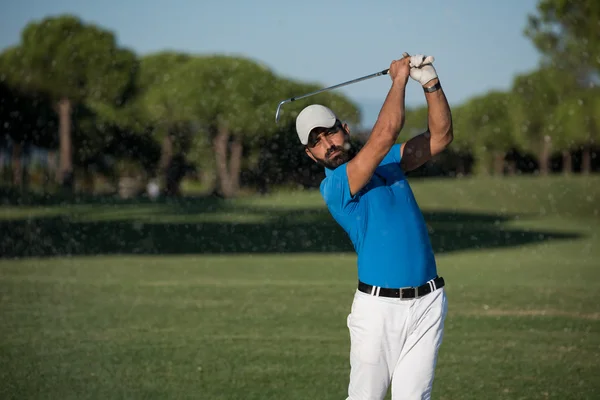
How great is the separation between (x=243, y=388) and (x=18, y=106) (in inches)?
2221

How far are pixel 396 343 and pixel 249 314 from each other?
7.49 m

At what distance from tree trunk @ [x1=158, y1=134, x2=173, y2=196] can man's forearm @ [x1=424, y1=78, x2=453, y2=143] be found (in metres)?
73.2

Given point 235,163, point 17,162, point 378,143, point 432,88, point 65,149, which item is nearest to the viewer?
point 378,143

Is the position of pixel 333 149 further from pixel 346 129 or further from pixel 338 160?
pixel 346 129

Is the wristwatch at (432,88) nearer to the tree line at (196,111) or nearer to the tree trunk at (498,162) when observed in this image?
the tree line at (196,111)

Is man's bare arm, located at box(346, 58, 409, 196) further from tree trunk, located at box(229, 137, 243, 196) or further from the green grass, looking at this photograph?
tree trunk, located at box(229, 137, 243, 196)

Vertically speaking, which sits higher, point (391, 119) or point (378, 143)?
point (391, 119)

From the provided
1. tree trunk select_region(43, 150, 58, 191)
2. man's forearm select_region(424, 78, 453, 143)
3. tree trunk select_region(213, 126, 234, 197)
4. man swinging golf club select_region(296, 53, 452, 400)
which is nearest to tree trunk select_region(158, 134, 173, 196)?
tree trunk select_region(213, 126, 234, 197)

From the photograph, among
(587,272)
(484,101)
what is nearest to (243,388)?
(587,272)

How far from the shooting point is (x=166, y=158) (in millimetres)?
81562

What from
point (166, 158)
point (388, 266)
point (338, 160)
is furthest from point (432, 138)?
point (166, 158)

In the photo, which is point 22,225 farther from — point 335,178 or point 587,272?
point 335,178

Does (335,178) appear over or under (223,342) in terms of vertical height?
over

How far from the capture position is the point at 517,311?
41.4 feet
